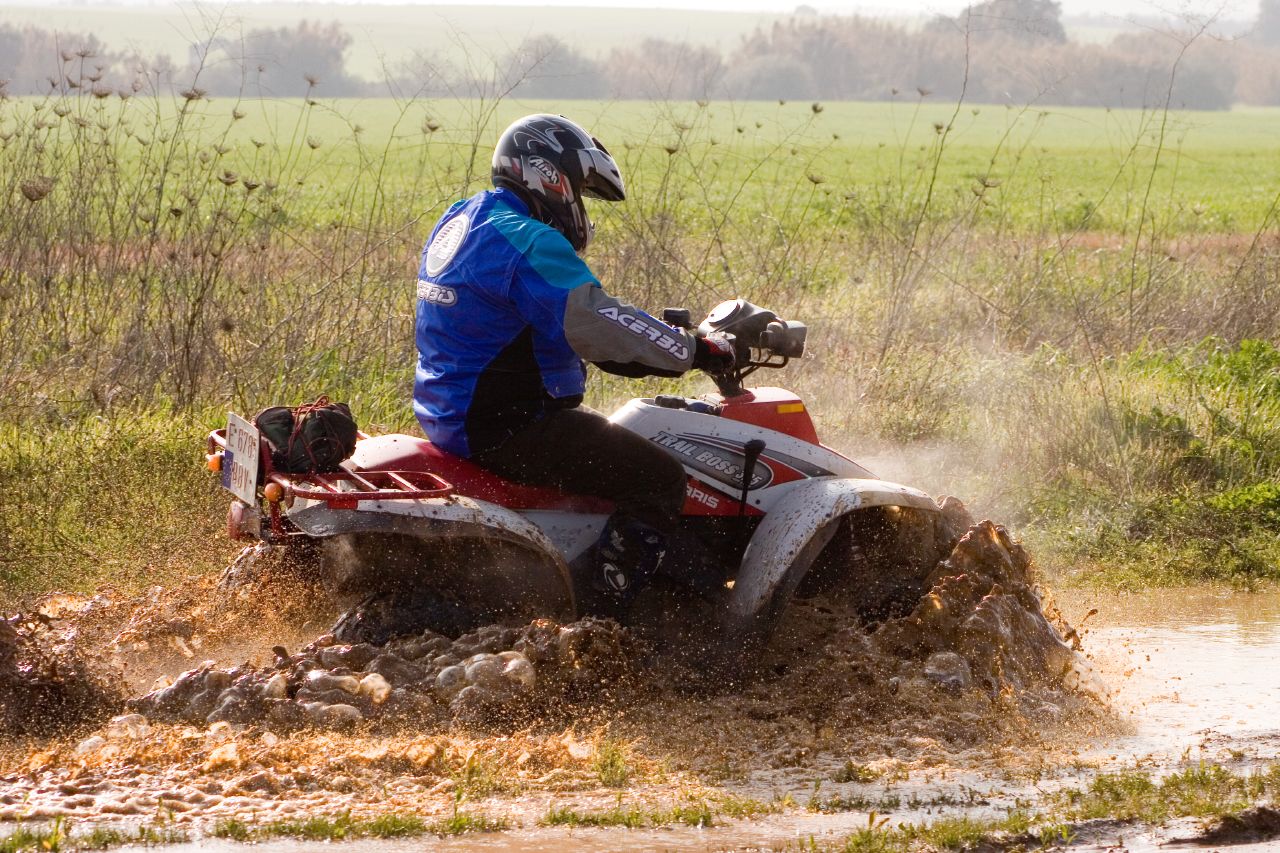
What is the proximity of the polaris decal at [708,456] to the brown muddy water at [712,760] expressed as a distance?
703mm

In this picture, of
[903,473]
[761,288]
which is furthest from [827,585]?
[761,288]

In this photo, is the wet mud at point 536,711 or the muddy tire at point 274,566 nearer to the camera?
the wet mud at point 536,711

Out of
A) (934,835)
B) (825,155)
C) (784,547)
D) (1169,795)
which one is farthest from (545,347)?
(825,155)

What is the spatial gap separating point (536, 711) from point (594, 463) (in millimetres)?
859

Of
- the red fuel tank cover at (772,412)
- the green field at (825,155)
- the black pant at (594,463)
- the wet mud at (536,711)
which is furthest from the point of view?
the green field at (825,155)

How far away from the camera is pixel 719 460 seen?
554cm

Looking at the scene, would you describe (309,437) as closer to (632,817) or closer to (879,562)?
(632,817)

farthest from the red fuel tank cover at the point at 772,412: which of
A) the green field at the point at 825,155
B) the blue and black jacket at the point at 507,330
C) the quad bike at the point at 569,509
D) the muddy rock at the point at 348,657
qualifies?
the green field at the point at 825,155

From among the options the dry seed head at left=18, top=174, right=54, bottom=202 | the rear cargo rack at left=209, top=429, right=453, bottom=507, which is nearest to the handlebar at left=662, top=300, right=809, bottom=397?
the rear cargo rack at left=209, top=429, right=453, bottom=507

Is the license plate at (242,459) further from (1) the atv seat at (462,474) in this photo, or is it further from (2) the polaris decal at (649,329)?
(2) the polaris decal at (649,329)

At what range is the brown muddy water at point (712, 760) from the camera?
167 inches

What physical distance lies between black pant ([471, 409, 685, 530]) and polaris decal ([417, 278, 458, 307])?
502mm

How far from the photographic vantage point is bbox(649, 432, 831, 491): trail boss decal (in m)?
5.52

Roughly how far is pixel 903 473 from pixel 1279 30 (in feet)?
376
